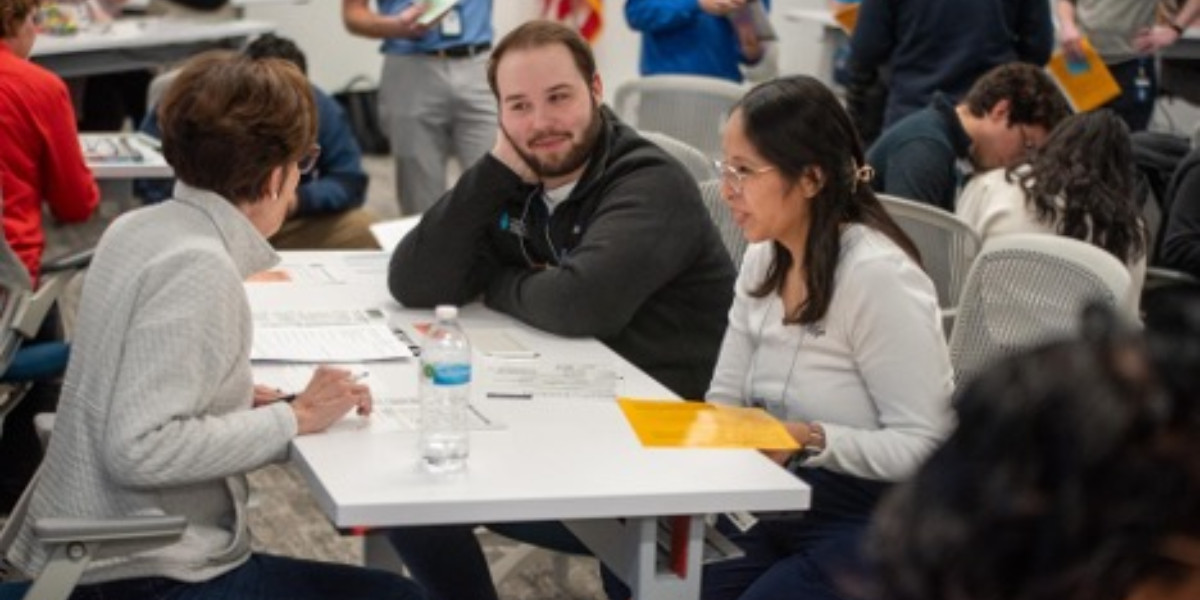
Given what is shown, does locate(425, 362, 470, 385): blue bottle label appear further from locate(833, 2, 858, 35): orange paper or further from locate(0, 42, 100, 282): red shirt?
locate(833, 2, 858, 35): orange paper

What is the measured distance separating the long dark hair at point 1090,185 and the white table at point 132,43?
3883mm

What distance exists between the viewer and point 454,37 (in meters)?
5.48

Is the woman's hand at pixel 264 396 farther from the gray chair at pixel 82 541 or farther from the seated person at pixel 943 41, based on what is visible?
the seated person at pixel 943 41

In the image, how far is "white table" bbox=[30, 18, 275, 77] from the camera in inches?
257

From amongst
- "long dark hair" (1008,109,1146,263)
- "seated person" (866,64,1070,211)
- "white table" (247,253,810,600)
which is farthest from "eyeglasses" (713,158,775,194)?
"seated person" (866,64,1070,211)

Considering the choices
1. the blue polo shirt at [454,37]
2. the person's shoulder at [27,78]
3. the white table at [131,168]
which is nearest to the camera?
the person's shoulder at [27,78]

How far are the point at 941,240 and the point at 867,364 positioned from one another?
1.08m

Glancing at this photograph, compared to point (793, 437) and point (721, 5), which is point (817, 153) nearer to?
point (793, 437)

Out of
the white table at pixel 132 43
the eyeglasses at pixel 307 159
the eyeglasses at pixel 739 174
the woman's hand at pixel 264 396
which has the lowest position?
the white table at pixel 132 43

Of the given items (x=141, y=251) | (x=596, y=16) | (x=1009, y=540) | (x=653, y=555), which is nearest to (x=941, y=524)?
(x=1009, y=540)

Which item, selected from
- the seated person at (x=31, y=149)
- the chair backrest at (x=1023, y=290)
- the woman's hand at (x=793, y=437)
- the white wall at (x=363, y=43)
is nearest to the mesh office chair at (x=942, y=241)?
the chair backrest at (x=1023, y=290)

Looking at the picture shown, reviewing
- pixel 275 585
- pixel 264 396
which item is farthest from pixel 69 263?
pixel 275 585

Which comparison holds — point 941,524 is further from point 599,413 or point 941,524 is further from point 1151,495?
point 599,413

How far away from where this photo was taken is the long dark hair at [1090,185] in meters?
3.88
